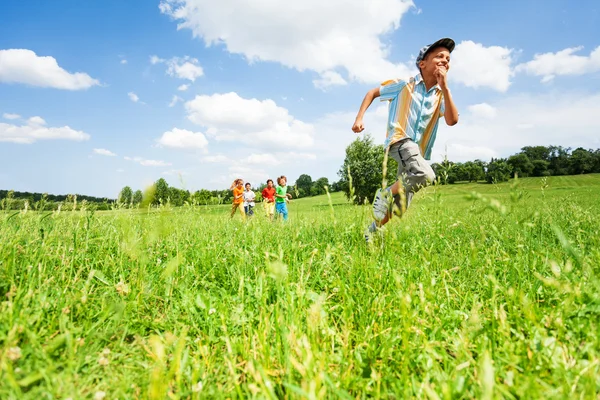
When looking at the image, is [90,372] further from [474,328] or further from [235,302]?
[474,328]

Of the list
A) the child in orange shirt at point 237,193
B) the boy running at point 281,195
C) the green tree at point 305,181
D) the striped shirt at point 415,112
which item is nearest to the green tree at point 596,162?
the green tree at point 305,181

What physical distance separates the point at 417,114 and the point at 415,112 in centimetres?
4

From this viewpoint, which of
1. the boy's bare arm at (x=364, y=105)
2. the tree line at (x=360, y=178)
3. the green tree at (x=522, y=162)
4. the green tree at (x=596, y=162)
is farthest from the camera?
the green tree at (x=522, y=162)

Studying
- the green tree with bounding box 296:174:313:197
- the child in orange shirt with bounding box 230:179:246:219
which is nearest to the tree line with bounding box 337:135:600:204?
the child in orange shirt with bounding box 230:179:246:219

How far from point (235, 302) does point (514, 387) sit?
Answer: 1.50 m

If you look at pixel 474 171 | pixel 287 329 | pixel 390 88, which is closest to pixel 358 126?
pixel 390 88

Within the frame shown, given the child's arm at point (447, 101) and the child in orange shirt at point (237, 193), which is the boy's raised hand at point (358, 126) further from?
the child in orange shirt at point (237, 193)

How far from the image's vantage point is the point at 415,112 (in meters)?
3.95

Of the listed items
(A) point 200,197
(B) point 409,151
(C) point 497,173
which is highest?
(B) point 409,151

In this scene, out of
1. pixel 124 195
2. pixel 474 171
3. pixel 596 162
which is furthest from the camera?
pixel 596 162

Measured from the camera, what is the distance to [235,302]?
6.91 ft

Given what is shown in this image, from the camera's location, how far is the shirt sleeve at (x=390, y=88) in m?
4.18

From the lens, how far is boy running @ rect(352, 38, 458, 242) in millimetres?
3678

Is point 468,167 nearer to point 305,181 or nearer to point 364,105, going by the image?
point 364,105
